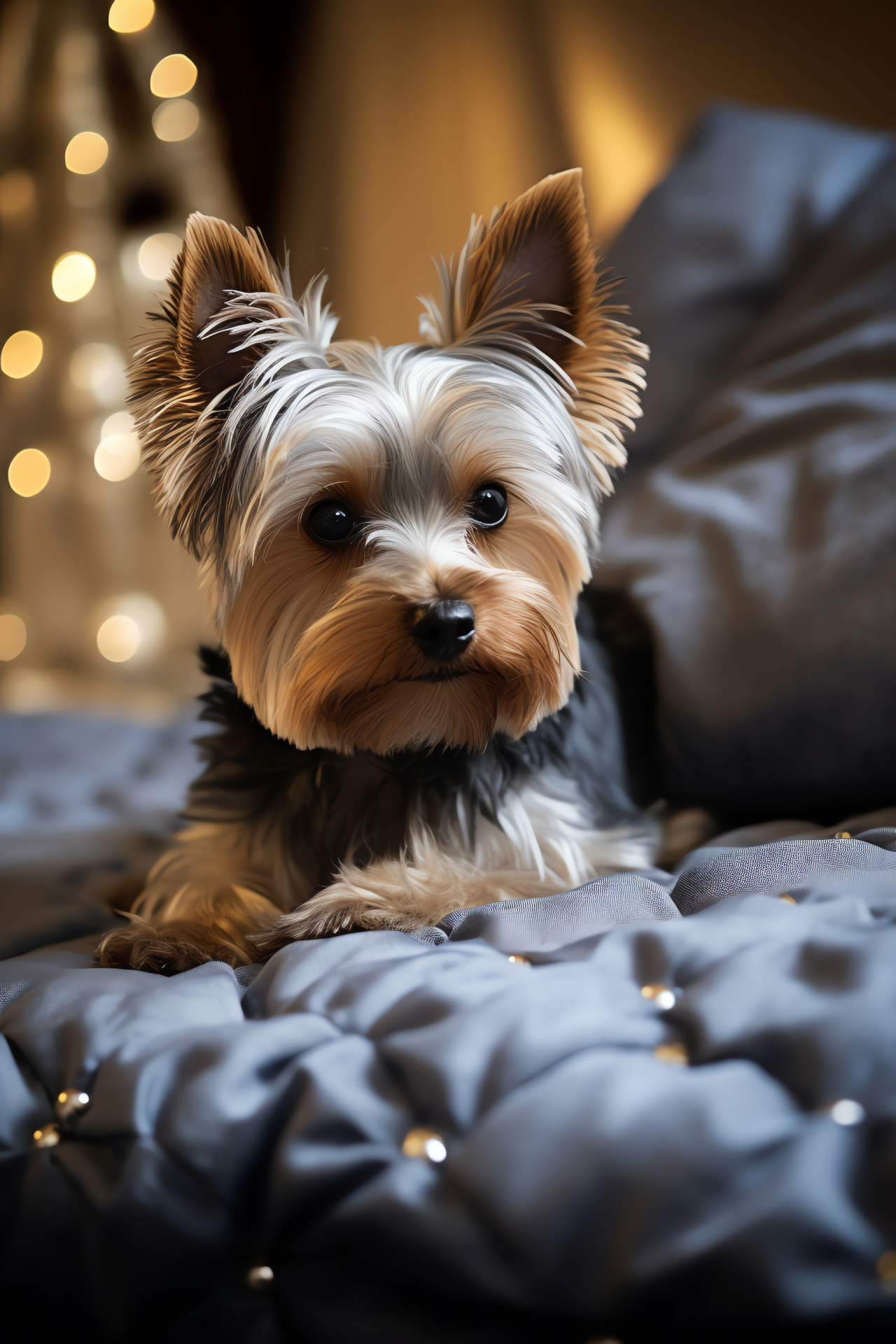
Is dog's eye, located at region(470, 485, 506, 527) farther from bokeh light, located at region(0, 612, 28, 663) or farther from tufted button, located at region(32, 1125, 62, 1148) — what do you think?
bokeh light, located at region(0, 612, 28, 663)

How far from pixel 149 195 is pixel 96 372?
2.62 feet

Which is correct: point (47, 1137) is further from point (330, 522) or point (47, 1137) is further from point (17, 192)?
point (17, 192)

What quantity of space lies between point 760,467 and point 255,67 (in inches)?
144

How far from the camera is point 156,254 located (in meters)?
3.71

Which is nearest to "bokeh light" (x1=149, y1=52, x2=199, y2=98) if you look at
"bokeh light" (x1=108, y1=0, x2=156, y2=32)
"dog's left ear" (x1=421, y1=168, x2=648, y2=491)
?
"bokeh light" (x1=108, y1=0, x2=156, y2=32)

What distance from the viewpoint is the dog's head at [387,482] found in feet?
4.12

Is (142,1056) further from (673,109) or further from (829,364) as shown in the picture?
(673,109)

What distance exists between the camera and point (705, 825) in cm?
155

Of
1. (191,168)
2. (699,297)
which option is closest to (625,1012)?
(699,297)

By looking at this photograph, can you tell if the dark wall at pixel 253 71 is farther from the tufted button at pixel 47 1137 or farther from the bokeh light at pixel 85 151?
the tufted button at pixel 47 1137

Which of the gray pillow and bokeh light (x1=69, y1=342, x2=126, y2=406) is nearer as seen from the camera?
the gray pillow

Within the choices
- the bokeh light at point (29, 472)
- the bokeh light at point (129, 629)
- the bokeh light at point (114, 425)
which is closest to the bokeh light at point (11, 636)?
the bokeh light at point (129, 629)

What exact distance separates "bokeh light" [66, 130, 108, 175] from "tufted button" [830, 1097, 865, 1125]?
4.10m

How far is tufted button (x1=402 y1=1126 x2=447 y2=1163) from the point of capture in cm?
69
